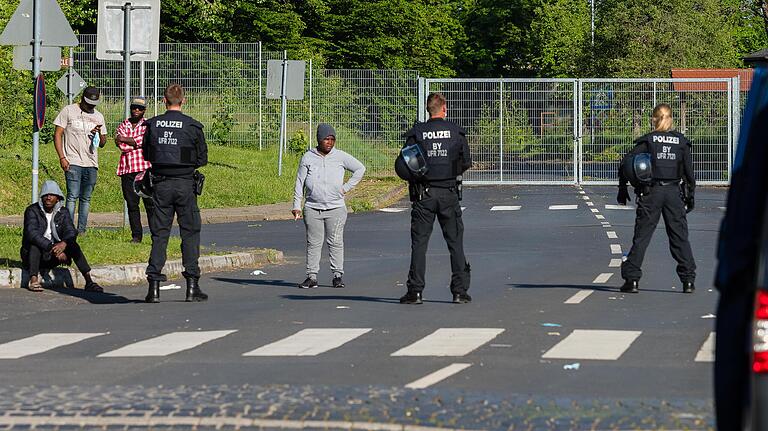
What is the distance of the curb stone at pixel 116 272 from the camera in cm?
1530

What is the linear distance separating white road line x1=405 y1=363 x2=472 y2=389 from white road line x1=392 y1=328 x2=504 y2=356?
623 millimetres

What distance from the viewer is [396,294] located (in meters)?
14.4

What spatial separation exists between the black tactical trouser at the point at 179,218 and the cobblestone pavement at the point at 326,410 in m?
5.67

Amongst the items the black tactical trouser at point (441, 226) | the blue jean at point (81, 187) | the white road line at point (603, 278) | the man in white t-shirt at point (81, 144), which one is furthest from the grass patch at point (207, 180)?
the black tactical trouser at point (441, 226)

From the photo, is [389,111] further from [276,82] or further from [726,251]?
[726,251]

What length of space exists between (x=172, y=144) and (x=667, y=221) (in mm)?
4645

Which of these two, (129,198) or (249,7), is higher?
(249,7)

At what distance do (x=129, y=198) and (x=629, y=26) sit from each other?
3984 centimetres

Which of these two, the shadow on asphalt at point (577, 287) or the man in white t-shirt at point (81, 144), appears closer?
the shadow on asphalt at point (577, 287)

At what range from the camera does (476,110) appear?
37125 millimetres

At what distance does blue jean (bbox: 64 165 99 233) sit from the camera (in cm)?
1922

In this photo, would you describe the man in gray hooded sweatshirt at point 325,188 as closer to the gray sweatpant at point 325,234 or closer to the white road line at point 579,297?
the gray sweatpant at point 325,234

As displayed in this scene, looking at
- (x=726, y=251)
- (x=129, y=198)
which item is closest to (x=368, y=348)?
(x=726, y=251)

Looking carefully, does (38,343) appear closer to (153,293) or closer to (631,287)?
(153,293)
